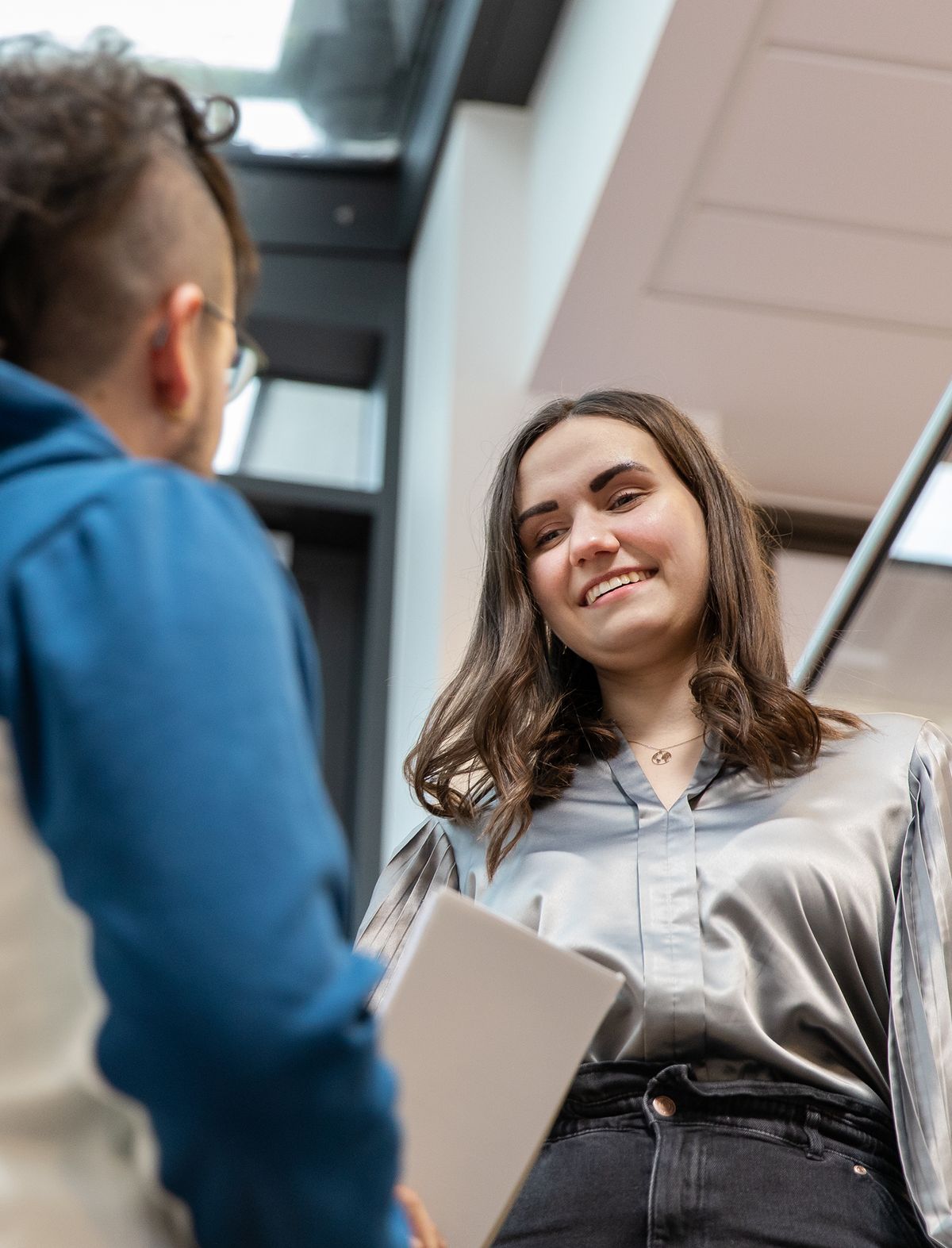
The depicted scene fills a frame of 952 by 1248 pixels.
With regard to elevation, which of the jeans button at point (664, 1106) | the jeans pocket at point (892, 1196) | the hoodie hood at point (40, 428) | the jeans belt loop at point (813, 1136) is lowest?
the jeans button at point (664, 1106)

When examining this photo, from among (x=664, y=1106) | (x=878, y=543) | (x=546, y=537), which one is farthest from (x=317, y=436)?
(x=664, y=1106)

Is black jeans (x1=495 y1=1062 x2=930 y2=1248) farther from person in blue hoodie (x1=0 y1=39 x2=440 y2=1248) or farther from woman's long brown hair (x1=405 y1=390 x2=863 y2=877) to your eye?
person in blue hoodie (x1=0 y1=39 x2=440 y2=1248)

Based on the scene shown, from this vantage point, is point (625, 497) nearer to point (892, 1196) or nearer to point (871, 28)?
point (892, 1196)

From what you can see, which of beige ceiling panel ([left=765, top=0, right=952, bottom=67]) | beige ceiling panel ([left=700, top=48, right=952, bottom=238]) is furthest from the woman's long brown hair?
beige ceiling panel ([left=700, top=48, right=952, bottom=238])

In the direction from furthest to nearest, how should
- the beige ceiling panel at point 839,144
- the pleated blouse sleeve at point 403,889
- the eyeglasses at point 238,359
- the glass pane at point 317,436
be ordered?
the glass pane at point 317,436
the beige ceiling panel at point 839,144
the pleated blouse sleeve at point 403,889
the eyeglasses at point 238,359

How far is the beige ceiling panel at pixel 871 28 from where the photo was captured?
10.2ft

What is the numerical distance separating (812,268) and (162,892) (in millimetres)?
3398

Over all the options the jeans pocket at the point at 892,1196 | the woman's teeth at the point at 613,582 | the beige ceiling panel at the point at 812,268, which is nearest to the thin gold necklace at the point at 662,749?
the woman's teeth at the point at 613,582

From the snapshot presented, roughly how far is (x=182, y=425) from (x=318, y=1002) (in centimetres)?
39

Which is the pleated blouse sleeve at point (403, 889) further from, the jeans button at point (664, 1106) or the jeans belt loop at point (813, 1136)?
the jeans belt loop at point (813, 1136)

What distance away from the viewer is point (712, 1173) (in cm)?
144

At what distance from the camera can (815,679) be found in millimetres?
2459

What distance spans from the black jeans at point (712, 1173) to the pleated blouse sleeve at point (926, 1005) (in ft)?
0.15

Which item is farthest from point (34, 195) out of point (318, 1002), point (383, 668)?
point (383, 668)
